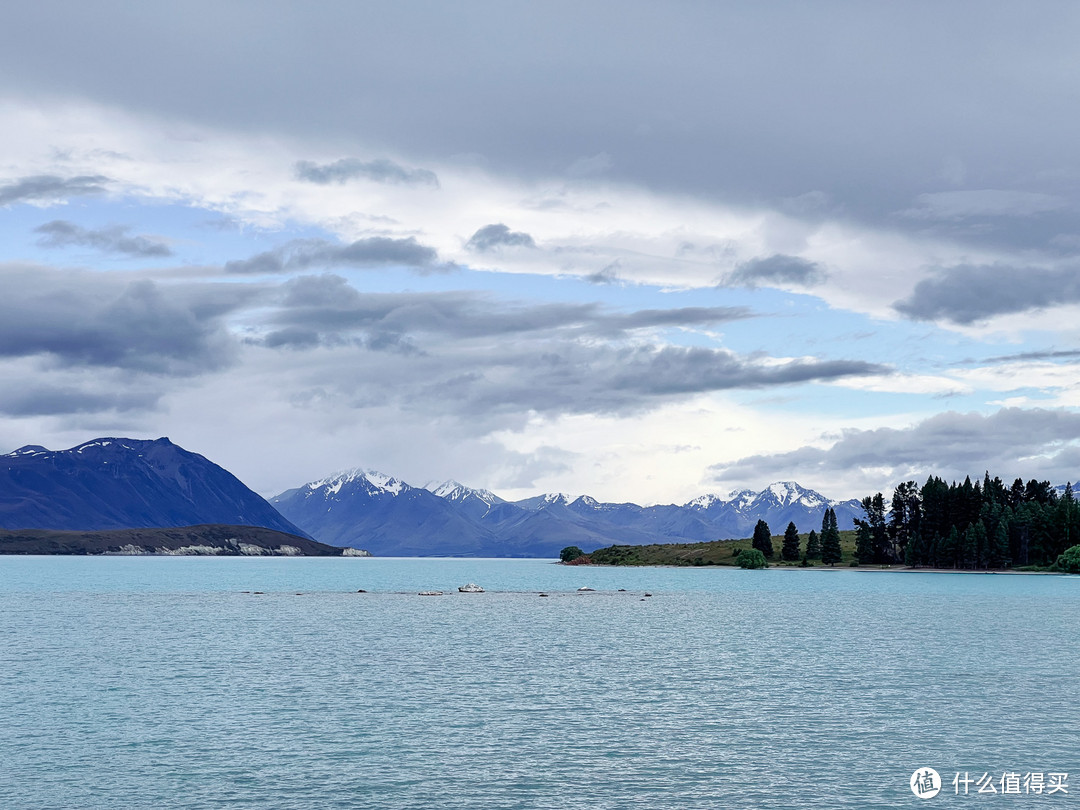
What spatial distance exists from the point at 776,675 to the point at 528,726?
32229mm

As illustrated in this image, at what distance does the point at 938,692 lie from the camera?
242ft

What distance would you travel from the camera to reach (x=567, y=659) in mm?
93875

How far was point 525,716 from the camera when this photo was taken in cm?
6297

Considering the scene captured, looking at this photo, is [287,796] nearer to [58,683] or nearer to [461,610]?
[58,683]

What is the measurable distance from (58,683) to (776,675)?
196 feet

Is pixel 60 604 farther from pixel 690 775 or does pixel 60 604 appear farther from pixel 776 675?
pixel 690 775

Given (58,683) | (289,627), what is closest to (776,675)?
(58,683)

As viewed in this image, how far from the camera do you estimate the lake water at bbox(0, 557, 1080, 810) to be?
4519cm

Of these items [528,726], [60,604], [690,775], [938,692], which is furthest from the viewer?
[60,604]

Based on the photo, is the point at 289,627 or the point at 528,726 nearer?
the point at 528,726

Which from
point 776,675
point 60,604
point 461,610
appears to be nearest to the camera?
point 776,675

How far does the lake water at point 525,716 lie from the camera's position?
45188 mm

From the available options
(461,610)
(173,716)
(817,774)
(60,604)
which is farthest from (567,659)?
(60,604)

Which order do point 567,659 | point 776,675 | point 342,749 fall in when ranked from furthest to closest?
point 567,659 < point 776,675 < point 342,749
